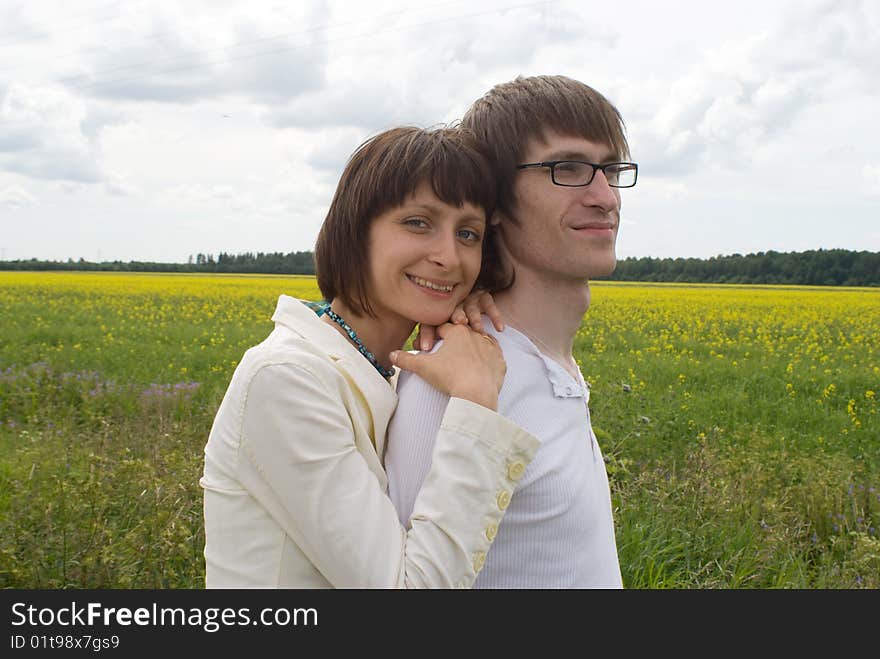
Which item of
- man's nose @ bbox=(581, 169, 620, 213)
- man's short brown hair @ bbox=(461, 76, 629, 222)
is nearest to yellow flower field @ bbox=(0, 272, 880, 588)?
man's nose @ bbox=(581, 169, 620, 213)

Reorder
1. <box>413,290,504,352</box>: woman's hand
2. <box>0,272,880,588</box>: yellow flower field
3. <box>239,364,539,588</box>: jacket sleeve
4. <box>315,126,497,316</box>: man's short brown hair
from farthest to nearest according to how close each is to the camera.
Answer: <box>0,272,880,588</box>: yellow flower field, <box>413,290,504,352</box>: woman's hand, <box>315,126,497,316</box>: man's short brown hair, <box>239,364,539,588</box>: jacket sleeve

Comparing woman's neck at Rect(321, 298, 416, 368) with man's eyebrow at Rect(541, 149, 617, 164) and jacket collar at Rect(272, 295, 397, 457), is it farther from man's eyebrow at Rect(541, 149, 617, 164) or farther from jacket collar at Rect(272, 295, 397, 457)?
man's eyebrow at Rect(541, 149, 617, 164)

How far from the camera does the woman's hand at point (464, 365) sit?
63.7 inches

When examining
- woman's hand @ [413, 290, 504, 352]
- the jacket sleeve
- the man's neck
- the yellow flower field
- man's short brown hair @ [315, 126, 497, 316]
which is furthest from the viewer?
the yellow flower field

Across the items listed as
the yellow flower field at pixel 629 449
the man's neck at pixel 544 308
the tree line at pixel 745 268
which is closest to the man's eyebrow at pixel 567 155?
the man's neck at pixel 544 308

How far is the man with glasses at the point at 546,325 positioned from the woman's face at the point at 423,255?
0.16 metres

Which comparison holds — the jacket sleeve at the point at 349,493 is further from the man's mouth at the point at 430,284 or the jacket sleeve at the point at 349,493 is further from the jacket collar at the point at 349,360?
the man's mouth at the point at 430,284

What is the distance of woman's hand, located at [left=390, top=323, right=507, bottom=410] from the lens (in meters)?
1.62

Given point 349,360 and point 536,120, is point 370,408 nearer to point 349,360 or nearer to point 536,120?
point 349,360

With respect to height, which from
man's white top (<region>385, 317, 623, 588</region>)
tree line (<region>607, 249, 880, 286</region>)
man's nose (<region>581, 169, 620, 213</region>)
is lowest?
man's white top (<region>385, 317, 623, 588</region>)

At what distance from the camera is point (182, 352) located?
1055cm

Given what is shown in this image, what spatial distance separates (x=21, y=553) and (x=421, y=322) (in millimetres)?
2608

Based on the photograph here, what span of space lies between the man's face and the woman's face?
14 cm

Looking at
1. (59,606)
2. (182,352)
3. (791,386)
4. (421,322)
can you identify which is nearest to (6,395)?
(182,352)
